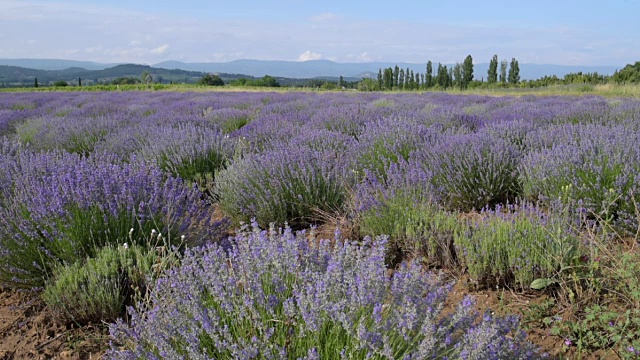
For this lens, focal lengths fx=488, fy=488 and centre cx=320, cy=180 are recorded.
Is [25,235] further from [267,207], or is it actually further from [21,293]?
[267,207]

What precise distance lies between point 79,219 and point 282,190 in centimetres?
151

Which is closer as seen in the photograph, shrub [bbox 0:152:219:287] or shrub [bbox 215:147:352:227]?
shrub [bbox 0:152:219:287]

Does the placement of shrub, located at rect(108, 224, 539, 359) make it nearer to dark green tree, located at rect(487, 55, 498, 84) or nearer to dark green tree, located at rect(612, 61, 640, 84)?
dark green tree, located at rect(612, 61, 640, 84)

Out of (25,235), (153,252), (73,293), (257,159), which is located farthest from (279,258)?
(257,159)

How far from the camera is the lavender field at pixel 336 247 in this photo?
1633mm

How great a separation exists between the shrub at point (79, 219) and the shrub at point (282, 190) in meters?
0.67

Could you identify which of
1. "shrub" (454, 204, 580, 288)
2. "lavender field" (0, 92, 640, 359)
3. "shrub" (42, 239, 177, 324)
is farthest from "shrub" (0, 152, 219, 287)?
"shrub" (454, 204, 580, 288)

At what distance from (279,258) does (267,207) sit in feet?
5.75

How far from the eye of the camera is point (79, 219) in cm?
273

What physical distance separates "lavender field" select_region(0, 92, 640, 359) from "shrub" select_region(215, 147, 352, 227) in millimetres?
17

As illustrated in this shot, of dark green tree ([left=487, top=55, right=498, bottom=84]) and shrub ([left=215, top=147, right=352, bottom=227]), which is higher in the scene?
dark green tree ([left=487, top=55, right=498, bottom=84])

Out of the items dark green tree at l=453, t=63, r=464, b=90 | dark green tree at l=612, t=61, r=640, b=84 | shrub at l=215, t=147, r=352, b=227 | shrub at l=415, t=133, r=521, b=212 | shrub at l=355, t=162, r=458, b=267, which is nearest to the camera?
shrub at l=355, t=162, r=458, b=267

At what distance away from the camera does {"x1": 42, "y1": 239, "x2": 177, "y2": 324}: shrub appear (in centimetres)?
238

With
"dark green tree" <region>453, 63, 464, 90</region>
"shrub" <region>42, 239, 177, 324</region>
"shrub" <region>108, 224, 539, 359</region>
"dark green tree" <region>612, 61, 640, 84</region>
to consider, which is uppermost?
"dark green tree" <region>453, 63, 464, 90</region>
